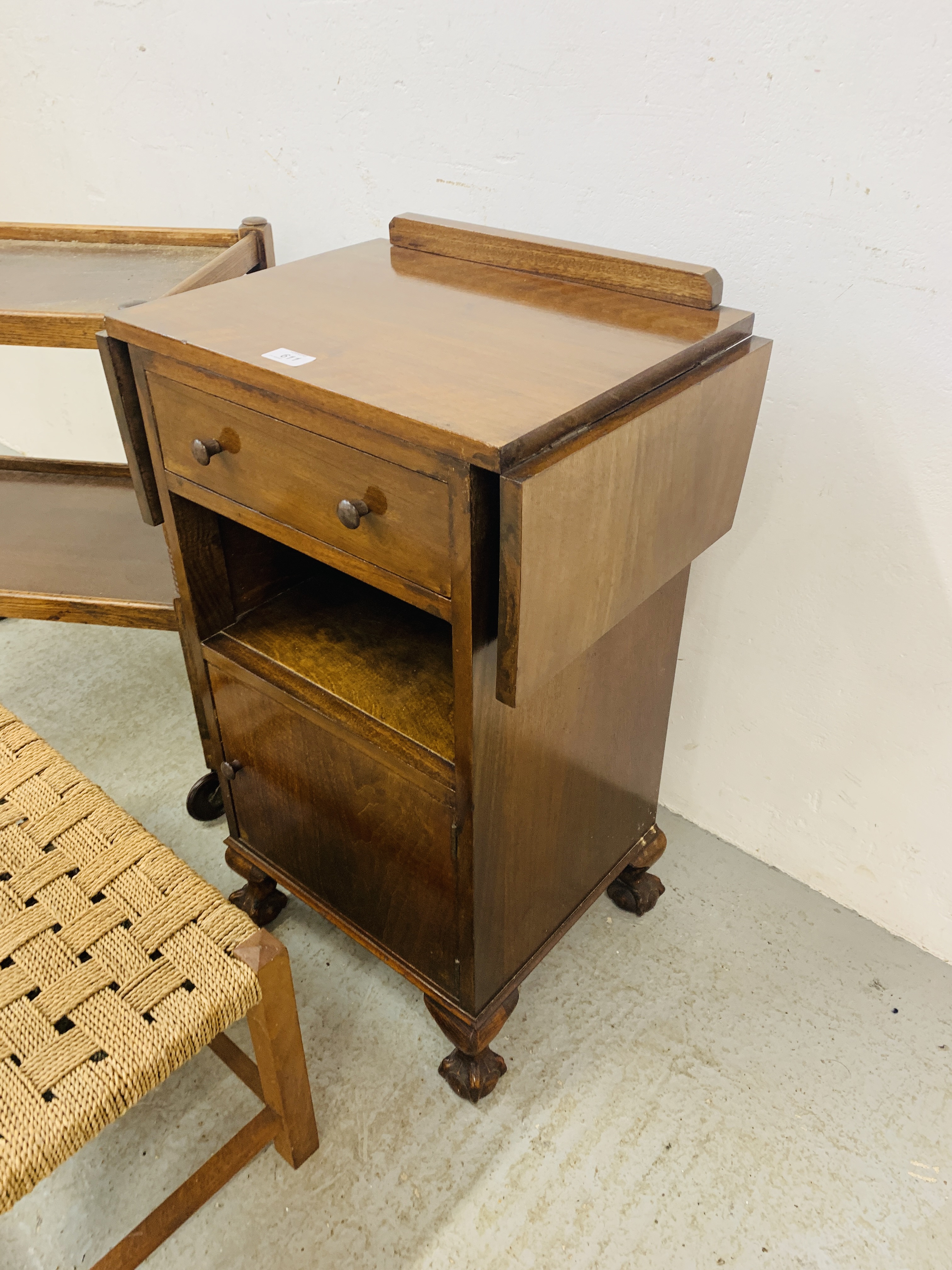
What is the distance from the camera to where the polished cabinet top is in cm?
72

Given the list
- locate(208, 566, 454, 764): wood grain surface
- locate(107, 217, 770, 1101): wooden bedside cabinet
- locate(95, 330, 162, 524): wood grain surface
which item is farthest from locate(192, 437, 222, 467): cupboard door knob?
→ locate(208, 566, 454, 764): wood grain surface

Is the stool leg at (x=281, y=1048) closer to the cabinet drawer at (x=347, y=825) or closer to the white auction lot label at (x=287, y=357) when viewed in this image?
the cabinet drawer at (x=347, y=825)

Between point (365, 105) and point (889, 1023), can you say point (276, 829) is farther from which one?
point (365, 105)

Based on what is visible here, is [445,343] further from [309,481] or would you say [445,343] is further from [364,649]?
[364,649]

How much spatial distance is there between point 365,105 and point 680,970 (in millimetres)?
1322

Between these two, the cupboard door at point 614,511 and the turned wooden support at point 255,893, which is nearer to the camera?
the cupboard door at point 614,511

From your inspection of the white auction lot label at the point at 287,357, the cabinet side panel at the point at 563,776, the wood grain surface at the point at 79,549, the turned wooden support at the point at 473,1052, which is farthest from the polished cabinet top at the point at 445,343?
the turned wooden support at the point at 473,1052

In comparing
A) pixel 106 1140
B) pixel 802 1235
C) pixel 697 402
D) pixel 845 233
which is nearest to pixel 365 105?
pixel 845 233

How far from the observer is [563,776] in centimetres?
105

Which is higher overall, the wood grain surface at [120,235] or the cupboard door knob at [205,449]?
the wood grain surface at [120,235]

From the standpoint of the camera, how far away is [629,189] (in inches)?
45.0

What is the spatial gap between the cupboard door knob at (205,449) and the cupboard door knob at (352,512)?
19 cm

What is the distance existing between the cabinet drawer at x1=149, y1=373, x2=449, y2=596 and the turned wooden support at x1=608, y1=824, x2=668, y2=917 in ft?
2.31

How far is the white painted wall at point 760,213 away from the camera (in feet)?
3.22
